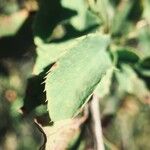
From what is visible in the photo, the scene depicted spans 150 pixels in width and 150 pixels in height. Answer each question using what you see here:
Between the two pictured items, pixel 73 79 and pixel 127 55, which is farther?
pixel 127 55

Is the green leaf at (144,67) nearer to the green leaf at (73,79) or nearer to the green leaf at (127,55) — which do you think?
the green leaf at (127,55)

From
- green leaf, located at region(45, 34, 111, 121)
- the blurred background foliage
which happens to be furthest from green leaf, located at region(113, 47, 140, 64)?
green leaf, located at region(45, 34, 111, 121)

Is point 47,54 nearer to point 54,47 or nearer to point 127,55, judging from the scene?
point 54,47

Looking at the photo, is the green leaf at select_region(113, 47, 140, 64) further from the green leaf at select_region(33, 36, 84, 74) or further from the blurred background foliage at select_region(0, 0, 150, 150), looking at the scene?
the green leaf at select_region(33, 36, 84, 74)

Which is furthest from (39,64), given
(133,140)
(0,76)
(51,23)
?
(133,140)

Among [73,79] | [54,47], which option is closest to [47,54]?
[54,47]

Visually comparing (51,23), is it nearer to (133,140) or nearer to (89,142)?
(89,142)
